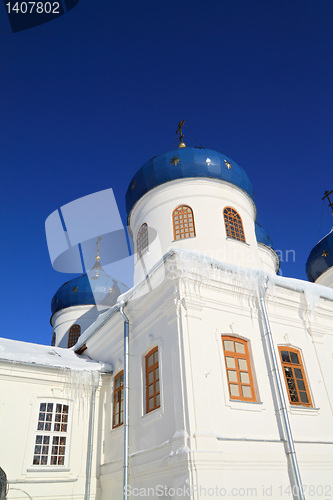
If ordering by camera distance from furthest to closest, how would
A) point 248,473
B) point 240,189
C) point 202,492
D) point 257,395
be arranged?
point 240,189, point 257,395, point 248,473, point 202,492

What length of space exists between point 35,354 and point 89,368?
1619 mm

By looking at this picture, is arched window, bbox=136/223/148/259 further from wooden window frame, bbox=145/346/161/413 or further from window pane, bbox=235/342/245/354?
window pane, bbox=235/342/245/354

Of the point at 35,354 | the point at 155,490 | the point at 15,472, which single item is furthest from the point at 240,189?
the point at 15,472

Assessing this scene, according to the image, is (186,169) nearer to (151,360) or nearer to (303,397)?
(151,360)

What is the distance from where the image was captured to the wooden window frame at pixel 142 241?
11953 millimetres

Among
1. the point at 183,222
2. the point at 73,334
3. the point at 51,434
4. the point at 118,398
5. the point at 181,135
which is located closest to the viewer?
the point at 51,434

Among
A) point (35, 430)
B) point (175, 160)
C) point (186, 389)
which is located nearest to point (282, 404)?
point (186, 389)

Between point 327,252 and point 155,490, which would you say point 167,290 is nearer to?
point 155,490

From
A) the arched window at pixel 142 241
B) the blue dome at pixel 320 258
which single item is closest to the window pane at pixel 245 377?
the arched window at pixel 142 241

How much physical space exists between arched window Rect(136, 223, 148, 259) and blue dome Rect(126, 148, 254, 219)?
3.83 feet

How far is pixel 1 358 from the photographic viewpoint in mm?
9125

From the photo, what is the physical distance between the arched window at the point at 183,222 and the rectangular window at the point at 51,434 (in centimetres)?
560

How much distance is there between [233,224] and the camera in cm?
1188

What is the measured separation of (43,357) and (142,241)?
4516 mm
